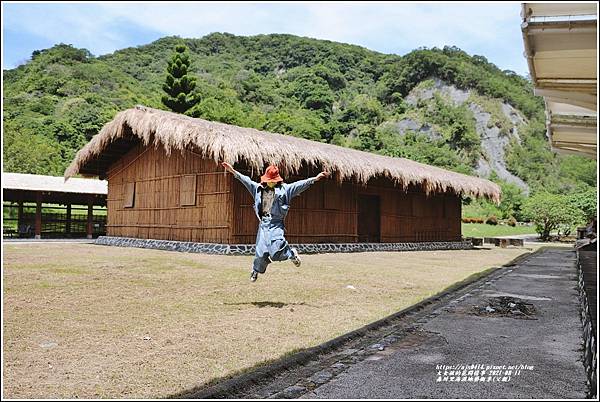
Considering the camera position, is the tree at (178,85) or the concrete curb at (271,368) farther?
the tree at (178,85)

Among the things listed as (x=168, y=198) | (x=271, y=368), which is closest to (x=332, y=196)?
(x=168, y=198)

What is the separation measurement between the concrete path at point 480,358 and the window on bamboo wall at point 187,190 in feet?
31.0

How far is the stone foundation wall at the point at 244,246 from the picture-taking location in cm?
1368

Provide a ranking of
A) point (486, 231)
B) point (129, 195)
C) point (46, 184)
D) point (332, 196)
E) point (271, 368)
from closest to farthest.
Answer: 1. point (271, 368)
2. point (332, 196)
3. point (129, 195)
4. point (46, 184)
5. point (486, 231)

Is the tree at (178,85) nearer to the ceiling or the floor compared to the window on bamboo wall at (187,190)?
nearer to the ceiling

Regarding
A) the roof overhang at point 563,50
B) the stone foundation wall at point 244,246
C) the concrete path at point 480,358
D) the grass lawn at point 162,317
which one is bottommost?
the concrete path at point 480,358

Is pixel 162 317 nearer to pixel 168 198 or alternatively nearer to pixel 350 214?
pixel 168 198

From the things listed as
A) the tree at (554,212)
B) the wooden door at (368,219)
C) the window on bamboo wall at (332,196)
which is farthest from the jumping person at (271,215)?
the tree at (554,212)

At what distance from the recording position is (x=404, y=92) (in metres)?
78.7

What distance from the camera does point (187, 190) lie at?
15.1 meters

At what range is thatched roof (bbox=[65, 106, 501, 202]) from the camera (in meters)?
12.9

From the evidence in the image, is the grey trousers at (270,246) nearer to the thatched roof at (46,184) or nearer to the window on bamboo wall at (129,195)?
the window on bamboo wall at (129,195)

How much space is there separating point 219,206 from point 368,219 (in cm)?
702

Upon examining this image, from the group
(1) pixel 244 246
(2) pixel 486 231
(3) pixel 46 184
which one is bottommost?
(1) pixel 244 246
